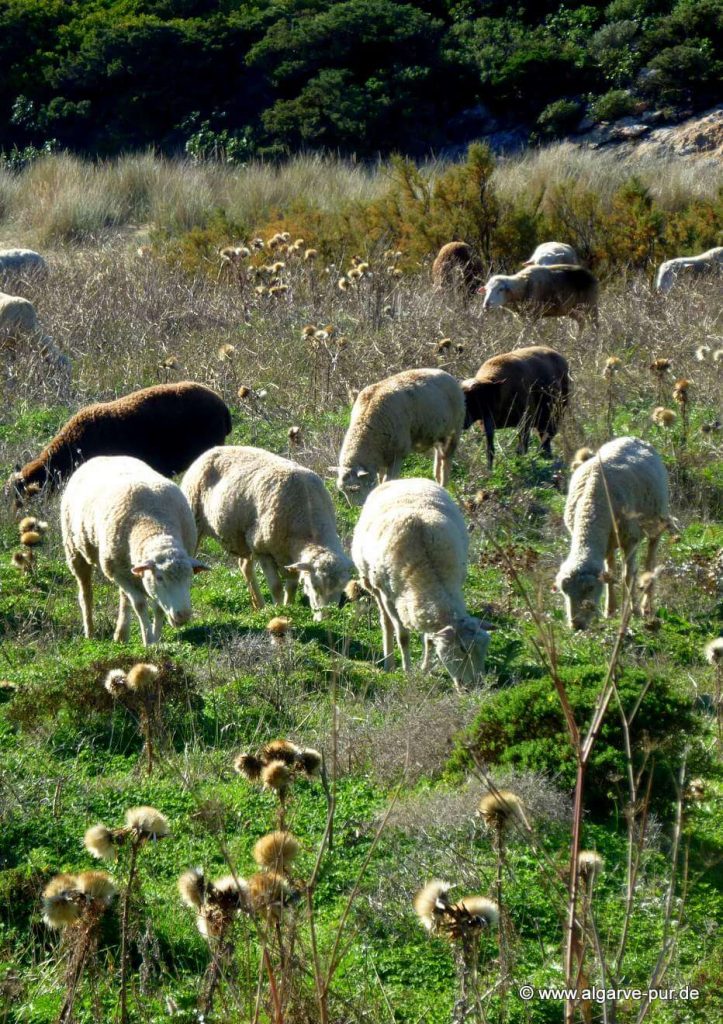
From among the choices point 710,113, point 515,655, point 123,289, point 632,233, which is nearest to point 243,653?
point 515,655

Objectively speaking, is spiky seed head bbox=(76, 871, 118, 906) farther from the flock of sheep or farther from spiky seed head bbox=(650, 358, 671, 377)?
spiky seed head bbox=(650, 358, 671, 377)

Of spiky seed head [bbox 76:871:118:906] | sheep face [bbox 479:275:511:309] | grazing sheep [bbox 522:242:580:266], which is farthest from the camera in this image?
grazing sheep [bbox 522:242:580:266]

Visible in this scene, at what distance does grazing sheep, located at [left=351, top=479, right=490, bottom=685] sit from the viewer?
7.69 metres

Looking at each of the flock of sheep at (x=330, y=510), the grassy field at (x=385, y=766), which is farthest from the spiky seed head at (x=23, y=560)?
the flock of sheep at (x=330, y=510)

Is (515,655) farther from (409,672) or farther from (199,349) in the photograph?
(199,349)

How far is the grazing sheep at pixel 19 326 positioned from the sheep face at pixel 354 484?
17.0ft

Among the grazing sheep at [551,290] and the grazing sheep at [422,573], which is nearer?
the grazing sheep at [422,573]

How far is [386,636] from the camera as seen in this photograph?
857cm

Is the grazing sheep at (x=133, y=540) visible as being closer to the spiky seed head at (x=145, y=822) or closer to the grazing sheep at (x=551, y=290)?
the spiky seed head at (x=145, y=822)

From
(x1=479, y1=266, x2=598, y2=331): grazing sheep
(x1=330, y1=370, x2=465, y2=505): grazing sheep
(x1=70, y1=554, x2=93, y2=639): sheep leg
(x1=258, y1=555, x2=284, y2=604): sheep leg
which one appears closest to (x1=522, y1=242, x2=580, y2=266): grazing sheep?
(x1=479, y1=266, x2=598, y2=331): grazing sheep

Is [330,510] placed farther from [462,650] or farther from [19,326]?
[19,326]

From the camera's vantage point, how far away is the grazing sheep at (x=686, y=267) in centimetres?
1875

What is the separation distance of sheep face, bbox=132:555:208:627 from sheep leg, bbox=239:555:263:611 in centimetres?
134

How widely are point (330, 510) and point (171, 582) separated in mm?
1529
